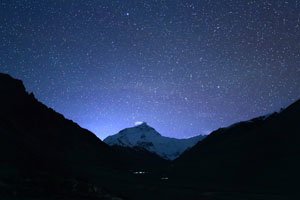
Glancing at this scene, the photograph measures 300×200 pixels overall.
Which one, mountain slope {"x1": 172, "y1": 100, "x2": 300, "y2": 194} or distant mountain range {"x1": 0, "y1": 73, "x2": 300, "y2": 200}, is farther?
mountain slope {"x1": 172, "y1": 100, "x2": 300, "y2": 194}

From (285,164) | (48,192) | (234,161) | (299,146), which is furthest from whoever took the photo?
(234,161)

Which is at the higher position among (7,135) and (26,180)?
(7,135)

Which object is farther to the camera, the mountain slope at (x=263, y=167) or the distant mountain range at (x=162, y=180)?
the mountain slope at (x=263, y=167)

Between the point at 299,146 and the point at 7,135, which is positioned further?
the point at 299,146

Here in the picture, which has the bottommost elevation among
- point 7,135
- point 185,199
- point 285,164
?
point 185,199

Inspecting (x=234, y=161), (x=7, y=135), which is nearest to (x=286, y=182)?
(x=234, y=161)

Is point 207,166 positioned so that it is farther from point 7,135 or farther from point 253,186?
point 7,135

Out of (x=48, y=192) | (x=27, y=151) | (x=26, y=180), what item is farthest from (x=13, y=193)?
(x=27, y=151)

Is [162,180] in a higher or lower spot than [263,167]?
lower

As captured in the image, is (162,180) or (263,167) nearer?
(162,180)

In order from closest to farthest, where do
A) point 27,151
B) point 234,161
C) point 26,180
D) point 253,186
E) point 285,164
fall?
point 26,180
point 27,151
point 253,186
point 285,164
point 234,161
